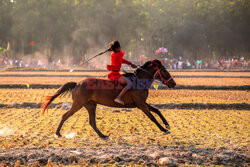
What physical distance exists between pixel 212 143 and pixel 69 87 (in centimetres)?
395

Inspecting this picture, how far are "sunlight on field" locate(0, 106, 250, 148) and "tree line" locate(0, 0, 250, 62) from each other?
48088mm

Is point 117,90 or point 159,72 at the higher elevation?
point 159,72

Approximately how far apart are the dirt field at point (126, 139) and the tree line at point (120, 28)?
4839 centimetres

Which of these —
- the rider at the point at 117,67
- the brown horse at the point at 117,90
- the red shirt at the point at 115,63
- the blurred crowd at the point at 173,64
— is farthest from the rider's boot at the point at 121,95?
the blurred crowd at the point at 173,64

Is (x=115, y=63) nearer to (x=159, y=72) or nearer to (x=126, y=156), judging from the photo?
(x=159, y=72)

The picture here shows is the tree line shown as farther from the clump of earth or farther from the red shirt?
the clump of earth

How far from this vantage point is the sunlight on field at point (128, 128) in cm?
768

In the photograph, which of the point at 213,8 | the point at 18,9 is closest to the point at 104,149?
the point at 18,9

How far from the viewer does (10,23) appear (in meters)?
62.6

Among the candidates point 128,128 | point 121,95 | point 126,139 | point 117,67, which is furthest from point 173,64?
point 126,139

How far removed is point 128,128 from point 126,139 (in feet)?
5.10

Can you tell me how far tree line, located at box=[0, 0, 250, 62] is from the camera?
194 ft

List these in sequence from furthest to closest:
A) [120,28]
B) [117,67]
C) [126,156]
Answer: [120,28]
[117,67]
[126,156]

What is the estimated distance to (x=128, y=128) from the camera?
9492 mm
